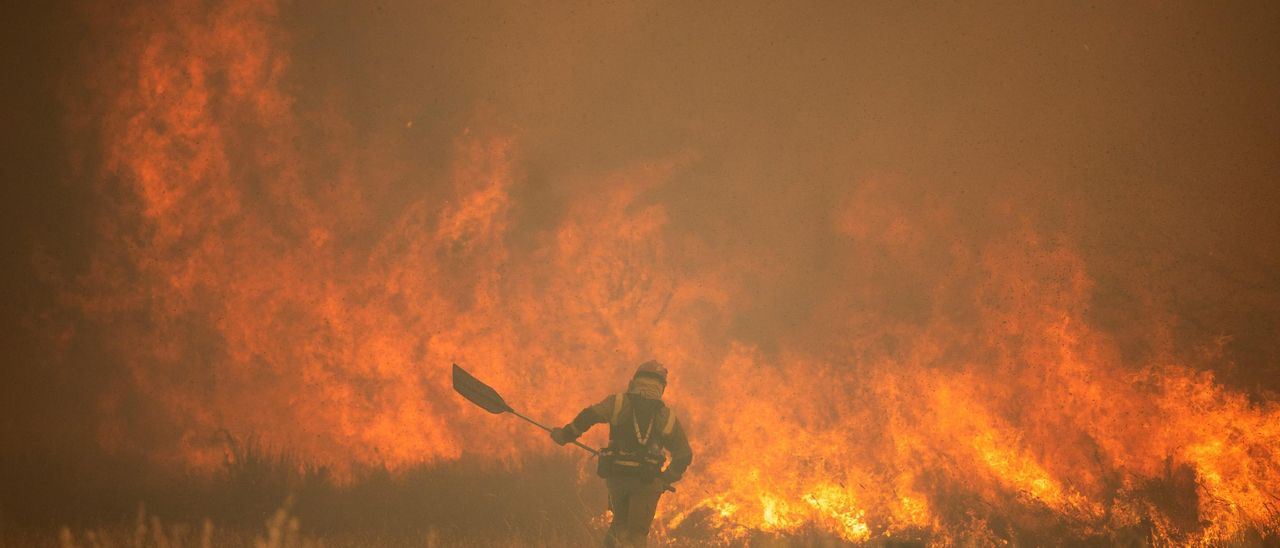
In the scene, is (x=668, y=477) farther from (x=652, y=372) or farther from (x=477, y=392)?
(x=477, y=392)

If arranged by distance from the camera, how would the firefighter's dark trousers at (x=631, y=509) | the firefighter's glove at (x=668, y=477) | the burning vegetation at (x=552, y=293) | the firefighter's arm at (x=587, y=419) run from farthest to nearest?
the burning vegetation at (x=552, y=293) < the firefighter's glove at (x=668, y=477) < the firefighter's arm at (x=587, y=419) < the firefighter's dark trousers at (x=631, y=509)

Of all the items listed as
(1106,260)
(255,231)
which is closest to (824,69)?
(1106,260)

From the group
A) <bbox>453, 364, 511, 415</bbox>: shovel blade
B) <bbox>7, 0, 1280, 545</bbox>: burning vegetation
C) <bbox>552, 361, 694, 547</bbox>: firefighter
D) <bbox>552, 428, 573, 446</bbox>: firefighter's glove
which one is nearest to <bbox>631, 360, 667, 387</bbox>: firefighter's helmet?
<bbox>552, 361, 694, 547</bbox>: firefighter

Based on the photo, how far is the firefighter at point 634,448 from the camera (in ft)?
20.4

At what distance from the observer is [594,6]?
31.1ft

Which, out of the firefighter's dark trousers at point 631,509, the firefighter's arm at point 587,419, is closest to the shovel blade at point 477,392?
the firefighter's arm at point 587,419

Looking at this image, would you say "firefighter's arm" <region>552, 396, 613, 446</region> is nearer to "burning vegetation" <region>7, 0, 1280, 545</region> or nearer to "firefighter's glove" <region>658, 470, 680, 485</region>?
"firefighter's glove" <region>658, 470, 680, 485</region>

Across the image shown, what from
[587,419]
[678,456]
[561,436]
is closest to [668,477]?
[678,456]

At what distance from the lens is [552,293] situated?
29.3 feet

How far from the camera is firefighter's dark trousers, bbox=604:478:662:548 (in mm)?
6184

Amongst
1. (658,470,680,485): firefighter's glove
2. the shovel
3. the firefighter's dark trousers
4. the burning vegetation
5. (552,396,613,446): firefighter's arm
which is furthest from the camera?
the burning vegetation

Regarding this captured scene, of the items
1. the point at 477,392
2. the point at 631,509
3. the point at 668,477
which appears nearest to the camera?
the point at 631,509

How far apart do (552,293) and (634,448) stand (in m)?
3.06

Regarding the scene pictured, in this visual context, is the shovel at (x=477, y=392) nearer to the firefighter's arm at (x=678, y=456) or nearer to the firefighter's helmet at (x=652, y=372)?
the firefighter's arm at (x=678, y=456)
